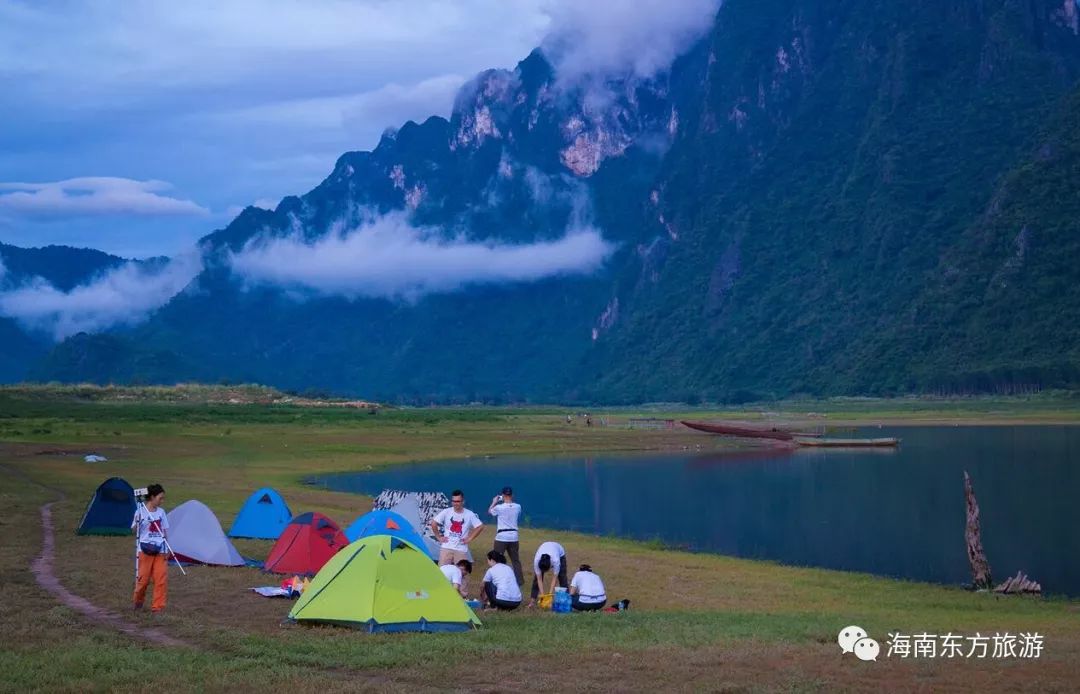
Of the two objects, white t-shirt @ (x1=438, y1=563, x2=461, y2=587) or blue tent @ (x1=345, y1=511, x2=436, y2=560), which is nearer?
white t-shirt @ (x1=438, y1=563, x2=461, y2=587)

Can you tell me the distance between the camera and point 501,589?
2016 cm

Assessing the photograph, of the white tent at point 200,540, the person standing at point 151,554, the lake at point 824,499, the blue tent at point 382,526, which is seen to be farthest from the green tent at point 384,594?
the lake at point 824,499

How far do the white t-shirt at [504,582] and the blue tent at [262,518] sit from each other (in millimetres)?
12038

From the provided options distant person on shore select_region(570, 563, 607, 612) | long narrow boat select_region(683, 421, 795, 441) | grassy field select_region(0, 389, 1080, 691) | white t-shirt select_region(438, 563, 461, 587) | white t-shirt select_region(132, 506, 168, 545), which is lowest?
grassy field select_region(0, 389, 1080, 691)

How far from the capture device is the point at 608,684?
45.7ft

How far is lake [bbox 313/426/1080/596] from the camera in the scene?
1348 inches

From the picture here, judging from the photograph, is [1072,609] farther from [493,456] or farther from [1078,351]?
[1078,351]

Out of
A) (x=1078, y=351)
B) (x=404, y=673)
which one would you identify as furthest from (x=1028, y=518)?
(x=1078, y=351)

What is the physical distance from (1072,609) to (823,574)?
6219 mm

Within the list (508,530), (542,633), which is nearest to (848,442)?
(508,530)

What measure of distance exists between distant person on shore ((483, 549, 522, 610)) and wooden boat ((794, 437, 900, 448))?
62.1 m

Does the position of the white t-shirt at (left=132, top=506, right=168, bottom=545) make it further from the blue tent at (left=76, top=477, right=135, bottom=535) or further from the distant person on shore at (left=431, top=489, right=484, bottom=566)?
the blue tent at (left=76, top=477, right=135, bottom=535)

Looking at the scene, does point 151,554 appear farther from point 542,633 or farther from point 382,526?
point 382,526

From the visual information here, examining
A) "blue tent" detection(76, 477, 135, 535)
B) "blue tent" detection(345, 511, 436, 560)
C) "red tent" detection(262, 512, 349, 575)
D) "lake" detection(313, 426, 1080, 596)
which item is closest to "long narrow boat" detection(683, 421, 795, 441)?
"lake" detection(313, 426, 1080, 596)
